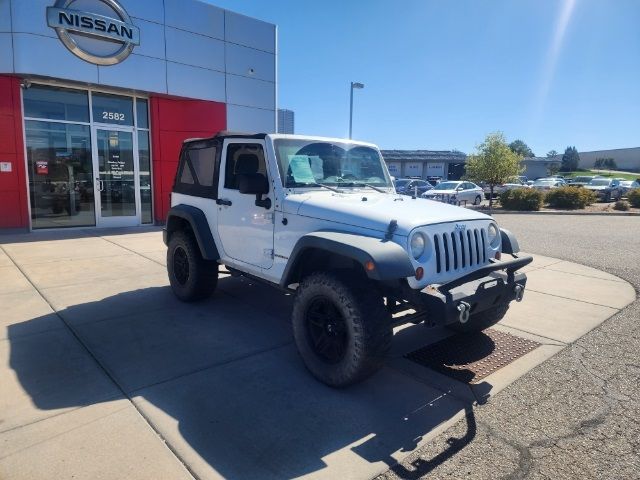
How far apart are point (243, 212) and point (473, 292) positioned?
2364 mm

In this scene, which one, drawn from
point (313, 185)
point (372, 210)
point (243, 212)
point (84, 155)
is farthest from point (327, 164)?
point (84, 155)

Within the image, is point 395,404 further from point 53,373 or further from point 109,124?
point 109,124

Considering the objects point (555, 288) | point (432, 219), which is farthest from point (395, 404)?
point (555, 288)

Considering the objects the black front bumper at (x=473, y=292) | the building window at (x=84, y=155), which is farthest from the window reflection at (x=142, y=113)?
the black front bumper at (x=473, y=292)

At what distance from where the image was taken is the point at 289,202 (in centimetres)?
394

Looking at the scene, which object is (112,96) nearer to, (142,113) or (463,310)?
(142,113)

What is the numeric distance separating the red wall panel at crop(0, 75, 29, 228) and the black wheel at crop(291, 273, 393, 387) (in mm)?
10021

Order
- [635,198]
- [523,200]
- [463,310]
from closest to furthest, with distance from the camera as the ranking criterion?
[463,310], [523,200], [635,198]

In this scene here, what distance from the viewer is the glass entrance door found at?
1196 cm

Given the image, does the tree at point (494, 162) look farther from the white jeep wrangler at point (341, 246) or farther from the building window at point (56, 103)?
the white jeep wrangler at point (341, 246)

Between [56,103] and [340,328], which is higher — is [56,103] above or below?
above

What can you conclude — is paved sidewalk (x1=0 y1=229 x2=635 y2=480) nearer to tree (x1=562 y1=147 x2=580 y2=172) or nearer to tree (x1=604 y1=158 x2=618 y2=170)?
tree (x1=562 y1=147 x2=580 y2=172)

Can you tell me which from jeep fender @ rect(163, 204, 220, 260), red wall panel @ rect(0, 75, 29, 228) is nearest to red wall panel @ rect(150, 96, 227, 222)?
red wall panel @ rect(0, 75, 29, 228)

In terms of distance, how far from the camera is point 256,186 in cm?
401
